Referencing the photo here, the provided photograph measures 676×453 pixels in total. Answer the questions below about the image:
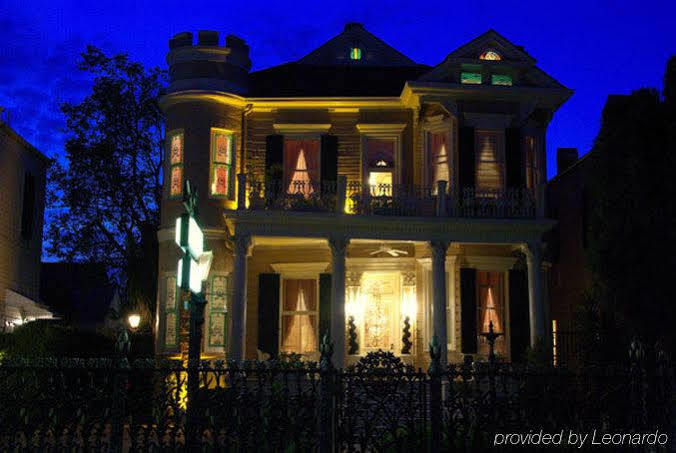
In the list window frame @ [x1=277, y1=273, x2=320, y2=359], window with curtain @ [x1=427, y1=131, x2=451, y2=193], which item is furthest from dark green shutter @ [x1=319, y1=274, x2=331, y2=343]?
window with curtain @ [x1=427, y1=131, x2=451, y2=193]

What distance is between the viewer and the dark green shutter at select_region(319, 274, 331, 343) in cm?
2047

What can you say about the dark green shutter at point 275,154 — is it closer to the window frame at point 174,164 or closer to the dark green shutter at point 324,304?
the window frame at point 174,164

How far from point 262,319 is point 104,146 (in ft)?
37.1

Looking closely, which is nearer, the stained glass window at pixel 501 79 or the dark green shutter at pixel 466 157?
the dark green shutter at pixel 466 157

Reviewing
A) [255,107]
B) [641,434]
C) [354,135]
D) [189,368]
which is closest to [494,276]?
[354,135]

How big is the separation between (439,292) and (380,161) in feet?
15.0

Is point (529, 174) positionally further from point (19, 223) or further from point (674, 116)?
point (19, 223)

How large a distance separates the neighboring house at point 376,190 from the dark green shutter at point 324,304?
50 mm

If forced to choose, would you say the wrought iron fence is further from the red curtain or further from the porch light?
the red curtain

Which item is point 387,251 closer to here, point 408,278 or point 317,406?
point 408,278

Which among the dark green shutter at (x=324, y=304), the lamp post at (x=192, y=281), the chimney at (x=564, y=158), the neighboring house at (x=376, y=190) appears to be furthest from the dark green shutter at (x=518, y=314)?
the lamp post at (x=192, y=281)

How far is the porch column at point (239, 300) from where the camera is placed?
60.2 feet

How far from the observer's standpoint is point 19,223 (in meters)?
25.4

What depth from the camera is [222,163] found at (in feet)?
70.2
